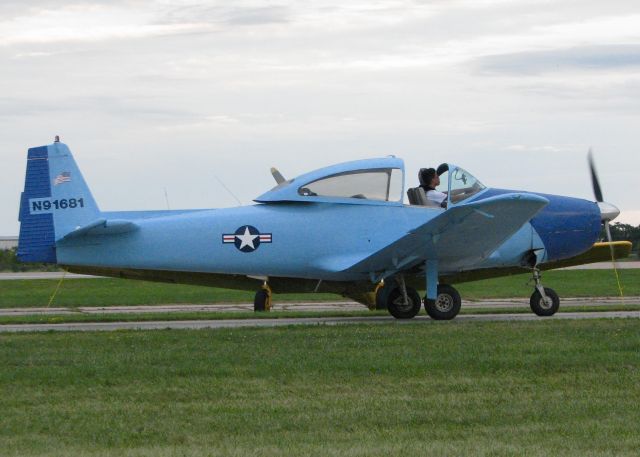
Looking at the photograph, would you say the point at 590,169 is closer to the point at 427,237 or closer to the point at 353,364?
the point at 427,237

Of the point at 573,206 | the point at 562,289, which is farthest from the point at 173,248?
the point at 562,289

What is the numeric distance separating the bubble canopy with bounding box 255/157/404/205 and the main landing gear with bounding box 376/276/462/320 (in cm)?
139

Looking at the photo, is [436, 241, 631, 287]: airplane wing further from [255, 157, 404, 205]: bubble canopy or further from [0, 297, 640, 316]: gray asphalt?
[0, 297, 640, 316]: gray asphalt

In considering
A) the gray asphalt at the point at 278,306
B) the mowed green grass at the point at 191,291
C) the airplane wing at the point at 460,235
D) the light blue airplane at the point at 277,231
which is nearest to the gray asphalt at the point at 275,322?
the light blue airplane at the point at 277,231

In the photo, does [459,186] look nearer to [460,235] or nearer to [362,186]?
[460,235]

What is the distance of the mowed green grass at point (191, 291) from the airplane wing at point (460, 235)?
1172 centimetres

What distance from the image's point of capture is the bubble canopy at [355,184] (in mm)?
17453

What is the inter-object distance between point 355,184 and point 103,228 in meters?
3.97

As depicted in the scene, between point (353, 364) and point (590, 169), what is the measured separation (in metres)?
9.50

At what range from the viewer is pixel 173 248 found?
17531 mm

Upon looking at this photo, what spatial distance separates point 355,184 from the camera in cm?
1758

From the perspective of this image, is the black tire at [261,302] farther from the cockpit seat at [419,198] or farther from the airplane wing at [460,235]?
the cockpit seat at [419,198]

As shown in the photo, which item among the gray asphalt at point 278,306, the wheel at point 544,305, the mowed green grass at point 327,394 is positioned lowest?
the mowed green grass at point 327,394

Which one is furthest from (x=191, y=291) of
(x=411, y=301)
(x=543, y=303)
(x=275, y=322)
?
A: (x=543, y=303)
